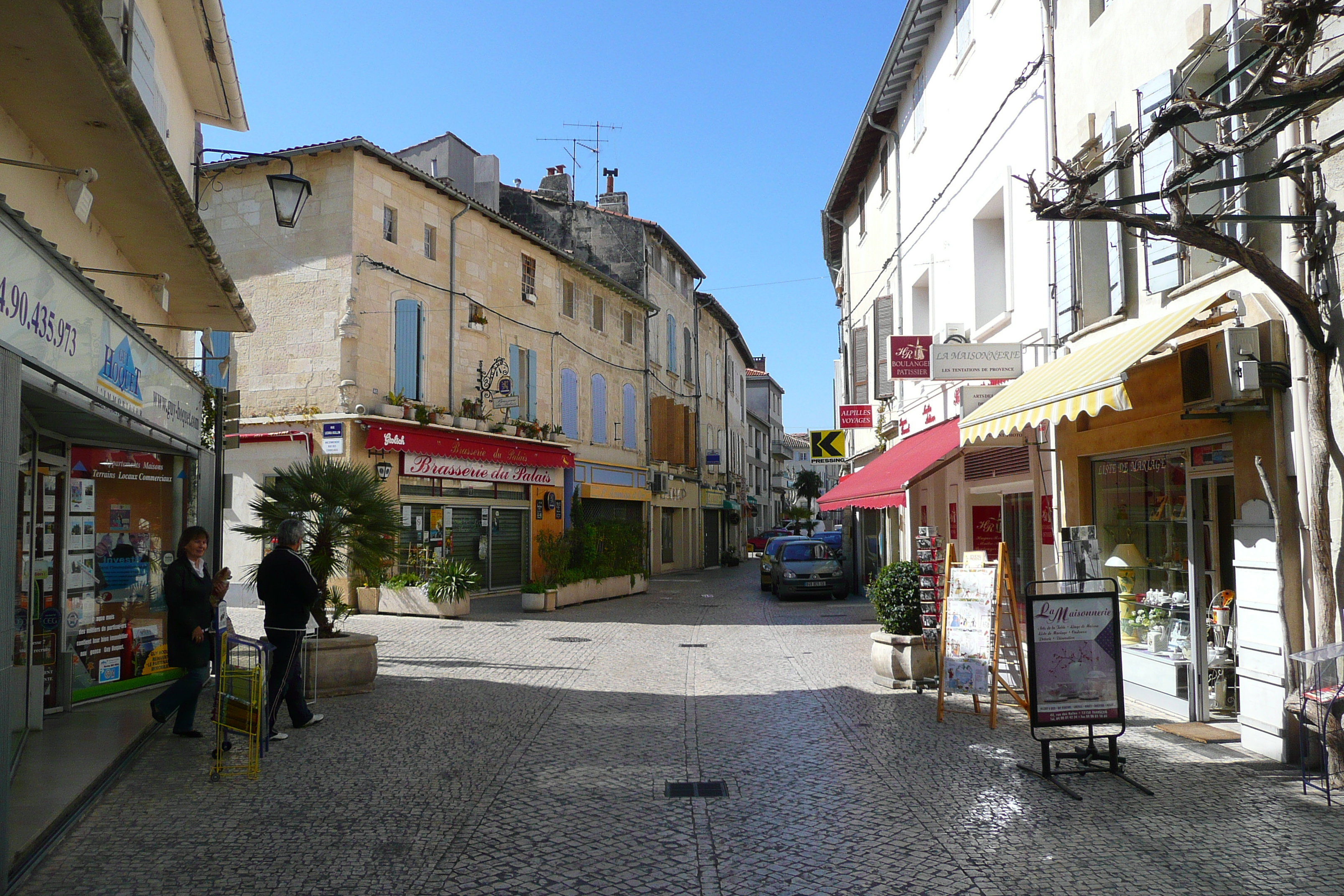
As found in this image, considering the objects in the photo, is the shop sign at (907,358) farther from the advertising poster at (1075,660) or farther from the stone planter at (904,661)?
the advertising poster at (1075,660)

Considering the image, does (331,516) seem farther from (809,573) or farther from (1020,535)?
(809,573)

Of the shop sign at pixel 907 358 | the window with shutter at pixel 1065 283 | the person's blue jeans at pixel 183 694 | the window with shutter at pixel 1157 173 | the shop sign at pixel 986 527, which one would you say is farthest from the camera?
the shop sign at pixel 907 358

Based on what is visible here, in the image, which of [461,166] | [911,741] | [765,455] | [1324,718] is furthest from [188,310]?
[765,455]

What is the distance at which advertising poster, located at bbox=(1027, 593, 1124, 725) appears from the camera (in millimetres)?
6387

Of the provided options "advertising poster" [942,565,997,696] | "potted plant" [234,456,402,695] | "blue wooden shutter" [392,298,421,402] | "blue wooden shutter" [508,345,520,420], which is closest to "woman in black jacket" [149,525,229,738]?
"potted plant" [234,456,402,695]

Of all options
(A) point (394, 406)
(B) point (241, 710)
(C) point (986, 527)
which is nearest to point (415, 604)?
(A) point (394, 406)

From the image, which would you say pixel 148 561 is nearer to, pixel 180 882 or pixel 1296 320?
pixel 180 882

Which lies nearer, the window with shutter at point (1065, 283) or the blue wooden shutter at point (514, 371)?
the window with shutter at point (1065, 283)

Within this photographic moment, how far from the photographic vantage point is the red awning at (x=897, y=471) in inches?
472

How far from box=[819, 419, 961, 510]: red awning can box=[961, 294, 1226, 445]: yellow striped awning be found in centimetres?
197

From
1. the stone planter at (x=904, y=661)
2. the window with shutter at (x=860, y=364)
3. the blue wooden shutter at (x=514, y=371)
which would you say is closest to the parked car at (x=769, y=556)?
the window with shutter at (x=860, y=364)

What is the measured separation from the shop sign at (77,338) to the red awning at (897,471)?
7925 millimetres

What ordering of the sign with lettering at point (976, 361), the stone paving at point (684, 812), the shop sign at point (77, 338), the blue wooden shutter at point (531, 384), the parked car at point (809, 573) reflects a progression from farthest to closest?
1. the blue wooden shutter at point (531, 384)
2. the parked car at point (809, 573)
3. the sign with lettering at point (976, 361)
4. the shop sign at point (77, 338)
5. the stone paving at point (684, 812)

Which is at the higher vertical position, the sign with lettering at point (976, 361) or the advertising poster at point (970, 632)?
the sign with lettering at point (976, 361)
